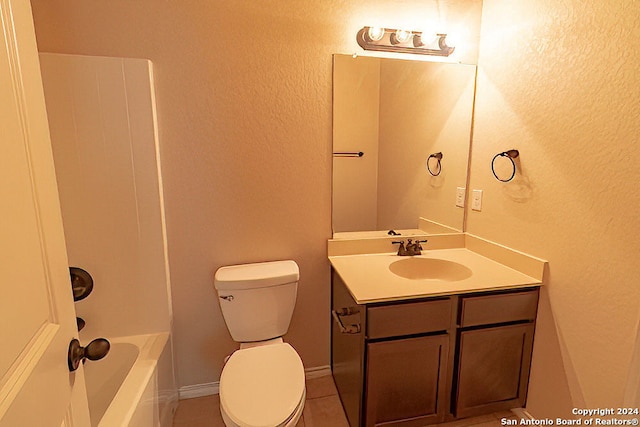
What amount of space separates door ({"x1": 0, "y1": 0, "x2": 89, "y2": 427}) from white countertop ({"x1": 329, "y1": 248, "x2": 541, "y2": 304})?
3.36 ft

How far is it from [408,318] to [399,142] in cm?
102

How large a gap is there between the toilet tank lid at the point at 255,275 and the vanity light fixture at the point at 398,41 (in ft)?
4.17

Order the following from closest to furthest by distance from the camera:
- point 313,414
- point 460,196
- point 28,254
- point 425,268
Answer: point 28,254
point 313,414
point 425,268
point 460,196

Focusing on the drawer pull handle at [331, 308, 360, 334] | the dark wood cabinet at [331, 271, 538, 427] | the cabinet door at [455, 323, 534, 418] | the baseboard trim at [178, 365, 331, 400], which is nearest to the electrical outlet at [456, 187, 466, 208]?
the dark wood cabinet at [331, 271, 538, 427]

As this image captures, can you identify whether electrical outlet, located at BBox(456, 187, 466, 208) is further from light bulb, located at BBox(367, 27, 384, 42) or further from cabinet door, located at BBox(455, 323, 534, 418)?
light bulb, located at BBox(367, 27, 384, 42)

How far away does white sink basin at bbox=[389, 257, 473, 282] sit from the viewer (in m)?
1.85

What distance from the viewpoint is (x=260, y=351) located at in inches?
62.0

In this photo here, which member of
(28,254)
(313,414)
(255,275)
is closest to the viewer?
(28,254)

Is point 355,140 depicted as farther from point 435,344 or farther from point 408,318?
point 435,344

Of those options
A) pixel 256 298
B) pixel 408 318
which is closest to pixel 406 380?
pixel 408 318

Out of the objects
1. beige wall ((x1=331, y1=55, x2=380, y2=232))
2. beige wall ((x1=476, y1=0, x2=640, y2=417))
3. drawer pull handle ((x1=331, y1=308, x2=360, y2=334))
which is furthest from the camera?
beige wall ((x1=331, y1=55, x2=380, y2=232))

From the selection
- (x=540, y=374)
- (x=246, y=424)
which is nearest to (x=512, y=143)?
(x=540, y=374)

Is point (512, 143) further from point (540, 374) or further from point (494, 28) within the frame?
point (540, 374)

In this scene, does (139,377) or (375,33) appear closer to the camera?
(139,377)
